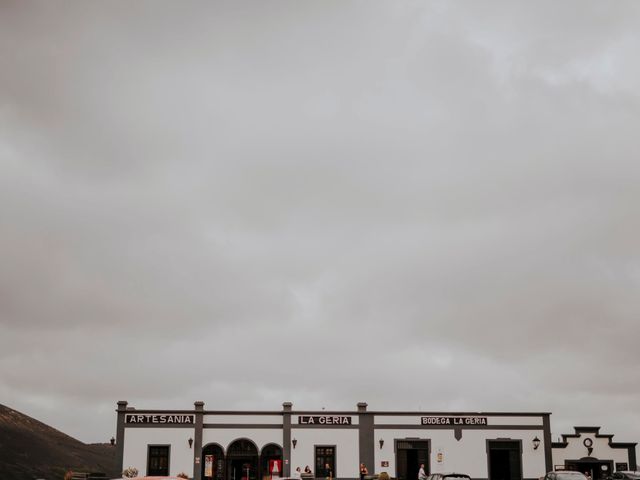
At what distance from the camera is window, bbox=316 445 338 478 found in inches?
1793

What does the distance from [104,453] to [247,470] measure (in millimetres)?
106176

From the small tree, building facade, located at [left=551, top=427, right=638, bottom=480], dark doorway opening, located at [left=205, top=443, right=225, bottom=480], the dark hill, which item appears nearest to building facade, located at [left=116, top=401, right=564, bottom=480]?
dark doorway opening, located at [left=205, top=443, right=225, bottom=480]

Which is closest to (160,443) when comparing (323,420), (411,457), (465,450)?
(323,420)

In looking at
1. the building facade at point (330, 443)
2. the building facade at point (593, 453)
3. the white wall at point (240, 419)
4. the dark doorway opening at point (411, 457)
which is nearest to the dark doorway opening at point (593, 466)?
the building facade at point (593, 453)

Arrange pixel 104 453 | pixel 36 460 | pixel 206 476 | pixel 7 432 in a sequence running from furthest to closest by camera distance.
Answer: pixel 104 453
pixel 7 432
pixel 36 460
pixel 206 476

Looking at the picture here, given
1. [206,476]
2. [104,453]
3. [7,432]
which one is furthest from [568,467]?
[104,453]

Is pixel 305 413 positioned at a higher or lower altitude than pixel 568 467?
higher

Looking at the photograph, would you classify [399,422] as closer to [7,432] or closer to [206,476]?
[206,476]

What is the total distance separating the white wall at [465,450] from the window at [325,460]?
268 cm

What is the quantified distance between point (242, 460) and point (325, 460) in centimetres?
516

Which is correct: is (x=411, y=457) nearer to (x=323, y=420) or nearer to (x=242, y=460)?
(x=323, y=420)

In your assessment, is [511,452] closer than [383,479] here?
No

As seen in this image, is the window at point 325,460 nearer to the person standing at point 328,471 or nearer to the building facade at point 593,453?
the person standing at point 328,471

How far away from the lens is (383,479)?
38156mm
